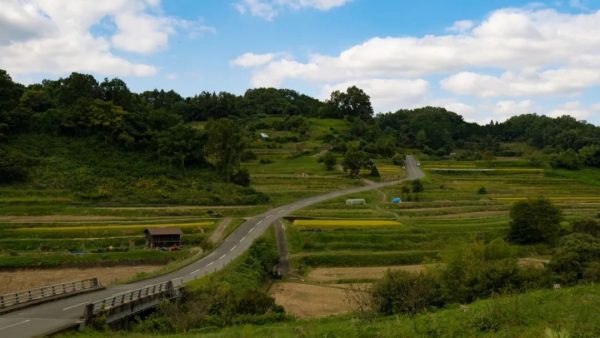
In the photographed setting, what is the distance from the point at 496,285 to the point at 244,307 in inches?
476

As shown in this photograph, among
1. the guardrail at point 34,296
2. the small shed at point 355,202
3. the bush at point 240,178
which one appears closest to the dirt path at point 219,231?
the bush at point 240,178

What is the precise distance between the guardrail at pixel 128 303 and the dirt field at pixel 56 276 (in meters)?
8.93

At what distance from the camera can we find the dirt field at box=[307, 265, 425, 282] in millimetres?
38594

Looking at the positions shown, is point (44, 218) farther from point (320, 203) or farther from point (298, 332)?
point (298, 332)

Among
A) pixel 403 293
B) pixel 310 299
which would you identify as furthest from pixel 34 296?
pixel 403 293

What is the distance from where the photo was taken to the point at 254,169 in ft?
291

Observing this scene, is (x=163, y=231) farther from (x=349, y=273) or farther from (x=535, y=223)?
(x=535, y=223)

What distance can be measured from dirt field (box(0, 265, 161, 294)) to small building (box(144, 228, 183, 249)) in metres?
4.09

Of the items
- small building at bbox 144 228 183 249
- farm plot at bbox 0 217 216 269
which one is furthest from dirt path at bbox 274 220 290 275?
small building at bbox 144 228 183 249

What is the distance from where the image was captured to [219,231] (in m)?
48.5

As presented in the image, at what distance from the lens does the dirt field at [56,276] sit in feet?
113

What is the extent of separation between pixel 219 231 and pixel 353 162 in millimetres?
42765

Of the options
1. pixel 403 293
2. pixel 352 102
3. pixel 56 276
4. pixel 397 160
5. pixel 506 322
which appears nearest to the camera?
pixel 506 322

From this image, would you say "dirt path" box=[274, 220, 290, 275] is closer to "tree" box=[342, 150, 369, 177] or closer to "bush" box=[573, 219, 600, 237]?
"bush" box=[573, 219, 600, 237]
